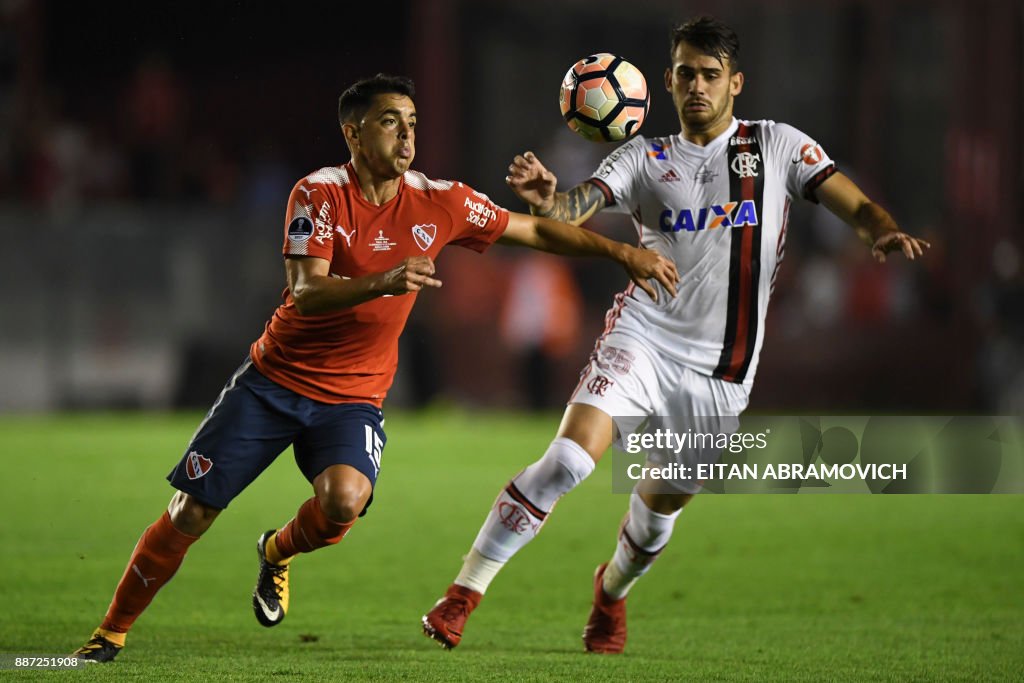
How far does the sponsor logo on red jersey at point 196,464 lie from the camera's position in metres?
5.74

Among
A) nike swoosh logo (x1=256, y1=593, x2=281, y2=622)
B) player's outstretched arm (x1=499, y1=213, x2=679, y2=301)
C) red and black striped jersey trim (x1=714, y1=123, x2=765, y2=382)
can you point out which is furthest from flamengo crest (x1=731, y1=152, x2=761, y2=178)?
nike swoosh logo (x1=256, y1=593, x2=281, y2=622)

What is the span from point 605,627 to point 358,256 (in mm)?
1947

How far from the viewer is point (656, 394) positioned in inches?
251

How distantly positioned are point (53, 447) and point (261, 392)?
8.83 m

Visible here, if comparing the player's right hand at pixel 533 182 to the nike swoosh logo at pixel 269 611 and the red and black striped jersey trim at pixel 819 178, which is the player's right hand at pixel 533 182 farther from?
the nike swoosh logo at pixel 269 611

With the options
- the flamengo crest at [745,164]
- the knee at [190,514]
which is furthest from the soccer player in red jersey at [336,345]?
the flamengo crest at [745,164]

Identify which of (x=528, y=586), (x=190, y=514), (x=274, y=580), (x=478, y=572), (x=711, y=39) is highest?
(x=711, y=39)

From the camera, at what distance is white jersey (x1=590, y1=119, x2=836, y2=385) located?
6.46 m

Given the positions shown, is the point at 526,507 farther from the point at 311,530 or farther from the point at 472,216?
the point at 472,216

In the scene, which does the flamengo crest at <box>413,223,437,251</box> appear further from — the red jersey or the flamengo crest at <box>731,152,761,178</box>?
the flamengo crest at <box>731,152,761,178</box>

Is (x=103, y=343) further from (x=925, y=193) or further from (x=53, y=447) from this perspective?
(x=925, y=193)

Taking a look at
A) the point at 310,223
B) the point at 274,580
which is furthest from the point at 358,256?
the point at 274,580
